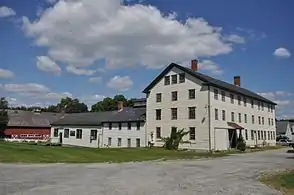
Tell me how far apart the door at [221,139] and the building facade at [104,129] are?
10895 mm

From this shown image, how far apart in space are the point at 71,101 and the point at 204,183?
124 meters

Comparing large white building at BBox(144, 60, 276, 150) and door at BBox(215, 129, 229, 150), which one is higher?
large white building at BBox(144, 60, 276, 150)

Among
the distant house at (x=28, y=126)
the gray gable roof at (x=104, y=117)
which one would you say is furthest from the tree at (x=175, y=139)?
the distant house at (x=28, y=126)

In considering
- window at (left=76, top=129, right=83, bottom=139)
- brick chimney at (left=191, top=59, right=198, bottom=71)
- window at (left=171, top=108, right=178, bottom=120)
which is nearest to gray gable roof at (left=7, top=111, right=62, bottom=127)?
window at (left=76, top=129, right=83, bottom=139)

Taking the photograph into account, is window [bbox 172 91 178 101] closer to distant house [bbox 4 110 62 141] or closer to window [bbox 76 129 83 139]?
window [bbox 76 129 83 139]

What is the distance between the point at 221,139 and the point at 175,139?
5.79 metres

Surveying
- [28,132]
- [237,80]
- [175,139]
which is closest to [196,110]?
[175,139]

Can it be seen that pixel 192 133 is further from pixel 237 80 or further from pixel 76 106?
pixel 76 106

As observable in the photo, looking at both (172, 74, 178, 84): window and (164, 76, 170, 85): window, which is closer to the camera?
(172, 74, 178, 84): window

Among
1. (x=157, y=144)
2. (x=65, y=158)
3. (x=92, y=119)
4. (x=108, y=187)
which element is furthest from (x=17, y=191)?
(x=92, y=119)

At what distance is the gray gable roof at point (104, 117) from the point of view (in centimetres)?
5262

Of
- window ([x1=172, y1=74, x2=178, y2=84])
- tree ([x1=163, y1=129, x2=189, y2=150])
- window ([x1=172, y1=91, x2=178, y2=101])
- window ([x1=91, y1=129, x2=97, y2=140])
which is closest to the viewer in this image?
tree ([x1=163, y1=129, x2=189, y2=150])

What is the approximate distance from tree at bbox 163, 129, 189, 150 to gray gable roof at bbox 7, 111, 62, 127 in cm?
3834

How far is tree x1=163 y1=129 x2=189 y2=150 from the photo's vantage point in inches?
1751
